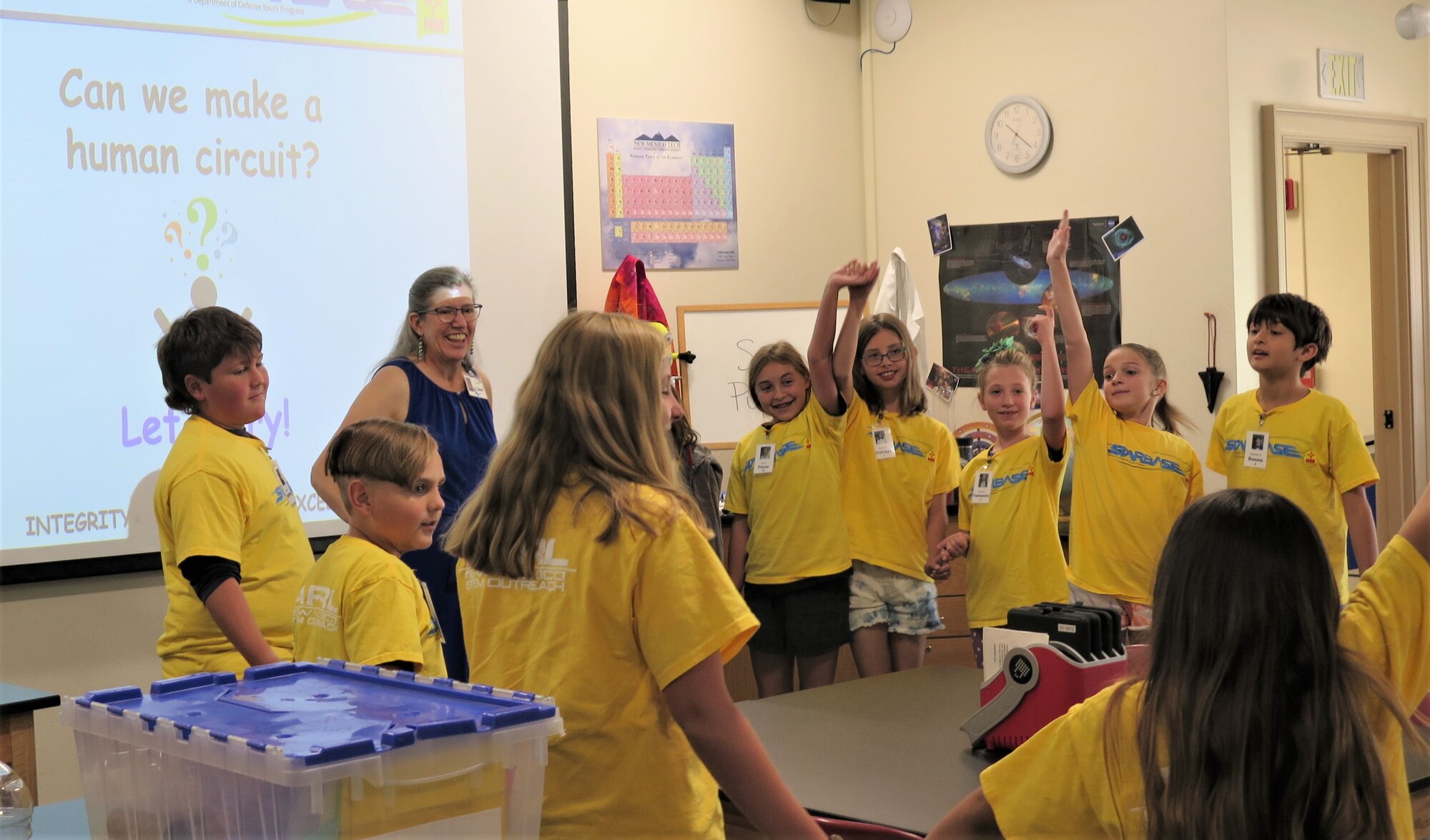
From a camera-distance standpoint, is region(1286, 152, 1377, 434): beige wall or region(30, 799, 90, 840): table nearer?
region(30, 799, 90, 840): table

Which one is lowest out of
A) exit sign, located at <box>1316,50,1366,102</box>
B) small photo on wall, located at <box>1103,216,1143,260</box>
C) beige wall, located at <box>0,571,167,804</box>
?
beige wall, located at <box>0,571,167,804</box>

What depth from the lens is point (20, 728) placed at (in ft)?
8.51

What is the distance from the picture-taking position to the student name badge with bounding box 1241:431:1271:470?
3.54 m

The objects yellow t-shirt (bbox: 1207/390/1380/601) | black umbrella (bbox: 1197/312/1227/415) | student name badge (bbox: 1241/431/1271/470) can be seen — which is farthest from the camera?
black umbrella (bbox: 1197/312/1227/415)

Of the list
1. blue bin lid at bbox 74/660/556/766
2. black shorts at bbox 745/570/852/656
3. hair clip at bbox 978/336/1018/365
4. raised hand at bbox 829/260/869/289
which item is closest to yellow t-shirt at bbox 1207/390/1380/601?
black shorts at bbox 745/570/852/656

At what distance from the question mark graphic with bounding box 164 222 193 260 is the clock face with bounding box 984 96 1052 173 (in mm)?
3178

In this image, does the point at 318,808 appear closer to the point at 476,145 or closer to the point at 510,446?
the point at 510,446

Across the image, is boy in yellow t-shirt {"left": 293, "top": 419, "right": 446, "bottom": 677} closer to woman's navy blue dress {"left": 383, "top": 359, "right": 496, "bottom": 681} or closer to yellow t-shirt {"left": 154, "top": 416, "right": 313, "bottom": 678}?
yellow t-shirt {"left": 154, "top": 416, "right": 313, "bottom": 678}

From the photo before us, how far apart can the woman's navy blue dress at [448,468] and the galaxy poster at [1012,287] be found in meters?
2.73

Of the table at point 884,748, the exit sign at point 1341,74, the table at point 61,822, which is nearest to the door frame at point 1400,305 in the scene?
the exit sign at point 1341,74

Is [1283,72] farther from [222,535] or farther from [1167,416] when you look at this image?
[222,535]

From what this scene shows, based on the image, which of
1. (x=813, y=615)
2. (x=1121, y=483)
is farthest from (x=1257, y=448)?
(x=813, y=615)

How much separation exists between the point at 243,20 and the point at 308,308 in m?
0.92

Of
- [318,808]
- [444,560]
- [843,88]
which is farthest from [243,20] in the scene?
[318,808]
